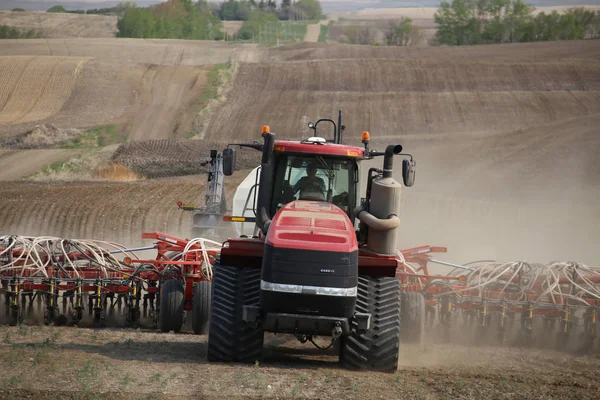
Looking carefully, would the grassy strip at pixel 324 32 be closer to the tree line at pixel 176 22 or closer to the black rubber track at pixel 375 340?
the tree line at pixel 176 22

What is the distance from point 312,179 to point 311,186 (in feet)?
0.29

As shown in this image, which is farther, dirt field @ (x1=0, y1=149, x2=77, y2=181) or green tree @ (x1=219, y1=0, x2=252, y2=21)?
green tree @ (x1=219, y1=0, x2=252, y2=21)

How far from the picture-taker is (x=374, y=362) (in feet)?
35.2

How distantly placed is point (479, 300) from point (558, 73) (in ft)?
131

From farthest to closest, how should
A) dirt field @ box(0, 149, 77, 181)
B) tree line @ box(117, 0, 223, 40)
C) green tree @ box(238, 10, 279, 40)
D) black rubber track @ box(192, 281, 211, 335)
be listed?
1. green tree @ box(238, 10, 279, 40)
2. tree line @ box(117, 0, 223, 40)
3. dirt field @ box(0, 149, 77, 181)
4. black rubber track @ box(192, 281, 211, 335)

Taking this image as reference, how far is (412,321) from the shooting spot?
44.1 ft

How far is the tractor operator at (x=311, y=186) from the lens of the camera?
11.4 meters

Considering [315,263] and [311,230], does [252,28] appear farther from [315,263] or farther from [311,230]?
[315,263]

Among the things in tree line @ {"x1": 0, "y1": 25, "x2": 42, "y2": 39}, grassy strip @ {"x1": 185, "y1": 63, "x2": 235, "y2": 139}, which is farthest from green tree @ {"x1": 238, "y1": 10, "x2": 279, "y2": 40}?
grassy strip @ {"x1": 185, "y1": 63, "x2": 235, "y2": 139}

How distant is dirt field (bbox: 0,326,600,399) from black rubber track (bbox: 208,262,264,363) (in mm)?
235

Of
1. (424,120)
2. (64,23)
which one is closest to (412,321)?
(424,120)

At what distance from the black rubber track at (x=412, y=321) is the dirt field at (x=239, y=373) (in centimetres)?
32

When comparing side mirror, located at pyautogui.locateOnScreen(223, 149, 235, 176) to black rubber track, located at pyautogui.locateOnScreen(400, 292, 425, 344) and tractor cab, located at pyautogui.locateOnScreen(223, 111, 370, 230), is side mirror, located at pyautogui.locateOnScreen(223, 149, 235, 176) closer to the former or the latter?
tractor cab, located at pyautogui.locateOnScreen(223, 111, 370, 230)

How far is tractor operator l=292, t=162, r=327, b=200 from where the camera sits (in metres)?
11.4
